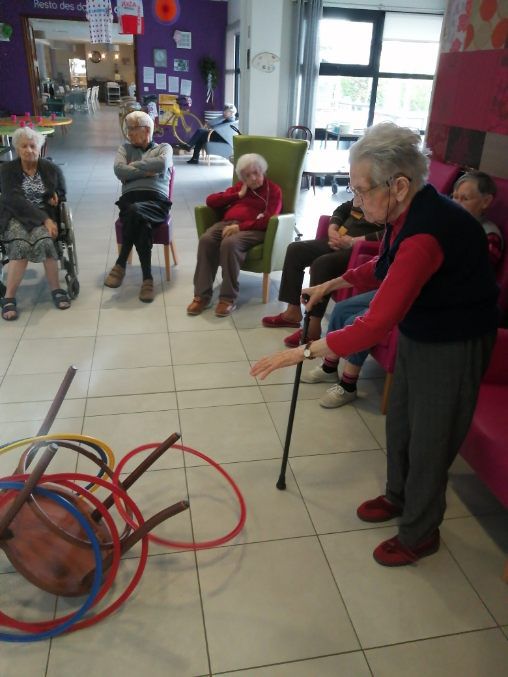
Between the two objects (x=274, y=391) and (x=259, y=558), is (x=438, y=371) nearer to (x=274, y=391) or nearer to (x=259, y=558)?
(x=259, y=558)

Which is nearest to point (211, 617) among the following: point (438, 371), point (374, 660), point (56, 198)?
point (374, 660)

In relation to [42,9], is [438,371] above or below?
below

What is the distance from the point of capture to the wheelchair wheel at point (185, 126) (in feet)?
31.7

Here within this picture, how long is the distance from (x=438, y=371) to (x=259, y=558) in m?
0.84

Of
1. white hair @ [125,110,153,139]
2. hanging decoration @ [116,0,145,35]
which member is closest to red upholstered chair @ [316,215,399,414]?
white hair @ [125,110,153,139]

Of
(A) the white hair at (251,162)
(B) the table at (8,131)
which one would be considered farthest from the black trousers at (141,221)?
(B) the table at (8,131)

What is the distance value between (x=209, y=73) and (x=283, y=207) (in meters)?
7.06

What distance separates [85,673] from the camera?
1.38 m

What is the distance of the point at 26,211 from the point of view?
10.9ft

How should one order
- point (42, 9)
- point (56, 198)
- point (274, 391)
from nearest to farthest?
point (274, 391) < point (56, 198) < point (42, 9)

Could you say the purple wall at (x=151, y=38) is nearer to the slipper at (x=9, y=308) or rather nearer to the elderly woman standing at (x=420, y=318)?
the slipper at (x=9, y=308)

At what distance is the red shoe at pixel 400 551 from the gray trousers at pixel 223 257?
2.04 m

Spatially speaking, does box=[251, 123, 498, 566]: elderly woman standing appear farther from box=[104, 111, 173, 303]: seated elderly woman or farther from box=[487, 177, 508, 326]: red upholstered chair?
box=[104, 111, 173, 303]: seated elderly woman

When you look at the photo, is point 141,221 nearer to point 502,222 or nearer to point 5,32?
point 502,222
